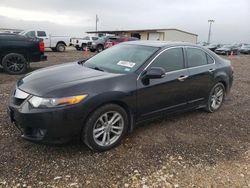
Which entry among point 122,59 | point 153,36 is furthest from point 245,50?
point 122,59

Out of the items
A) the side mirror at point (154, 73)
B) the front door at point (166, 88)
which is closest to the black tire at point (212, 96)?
the front door at point (166, 88)

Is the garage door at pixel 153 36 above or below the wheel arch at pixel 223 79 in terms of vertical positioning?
above

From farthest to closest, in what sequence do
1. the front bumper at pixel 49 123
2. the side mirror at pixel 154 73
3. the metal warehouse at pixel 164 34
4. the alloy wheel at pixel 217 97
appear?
the metal warehouse at pixel 164 34, the alloy wheel at pixel 217 97, the side mirror at pixel 154 73, the front bumper at pixel 49 123

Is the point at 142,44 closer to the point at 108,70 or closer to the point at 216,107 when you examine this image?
the point at 108,70

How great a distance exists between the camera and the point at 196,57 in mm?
5324

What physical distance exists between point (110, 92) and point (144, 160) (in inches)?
40.1

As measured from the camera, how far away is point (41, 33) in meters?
22.4

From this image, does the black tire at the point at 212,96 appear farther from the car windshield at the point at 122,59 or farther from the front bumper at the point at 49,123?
the front bumper at the point at 49,123

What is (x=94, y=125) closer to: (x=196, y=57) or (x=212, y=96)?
(x=196, y=57)

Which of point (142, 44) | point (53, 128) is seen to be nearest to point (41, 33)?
point (142, 44)

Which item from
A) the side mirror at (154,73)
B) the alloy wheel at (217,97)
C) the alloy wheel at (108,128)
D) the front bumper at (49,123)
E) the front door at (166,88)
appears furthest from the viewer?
the alloy wheel at (217,97)

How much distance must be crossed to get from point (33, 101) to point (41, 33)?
20.4 m

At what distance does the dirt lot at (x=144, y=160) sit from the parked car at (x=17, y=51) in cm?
486

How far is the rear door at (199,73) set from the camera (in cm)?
508
